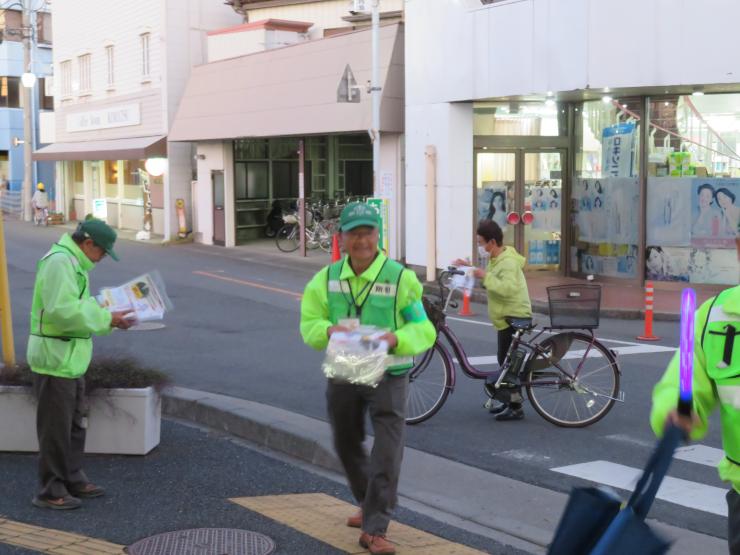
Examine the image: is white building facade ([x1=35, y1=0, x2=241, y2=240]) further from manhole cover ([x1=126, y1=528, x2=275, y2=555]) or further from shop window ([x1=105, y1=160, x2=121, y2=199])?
manhole cover ([x1=126, y1=528, x2=275, y2=555])

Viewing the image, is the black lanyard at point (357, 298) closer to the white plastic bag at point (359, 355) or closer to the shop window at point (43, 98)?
the white plastic bag at point (359, 355)

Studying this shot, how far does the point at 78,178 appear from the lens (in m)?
40.5

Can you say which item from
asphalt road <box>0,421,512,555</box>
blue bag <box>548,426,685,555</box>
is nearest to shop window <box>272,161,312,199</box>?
asphalt road <box>0,421,512,555</box>

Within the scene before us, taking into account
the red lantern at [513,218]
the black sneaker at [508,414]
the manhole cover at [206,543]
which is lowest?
the manhole cover at [206,543]

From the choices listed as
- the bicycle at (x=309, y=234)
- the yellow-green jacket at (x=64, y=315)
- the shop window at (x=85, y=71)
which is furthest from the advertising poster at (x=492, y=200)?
the shop window at (x=85, y=71)

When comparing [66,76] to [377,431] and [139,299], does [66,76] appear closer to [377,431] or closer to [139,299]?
[139,299]

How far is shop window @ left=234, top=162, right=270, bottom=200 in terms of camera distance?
95.2ft

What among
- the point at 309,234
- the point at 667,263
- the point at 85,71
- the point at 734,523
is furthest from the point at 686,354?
the point at 85,71

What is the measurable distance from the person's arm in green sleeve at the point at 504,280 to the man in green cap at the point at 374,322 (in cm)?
295

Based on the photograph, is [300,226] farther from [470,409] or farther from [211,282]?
[470,409]

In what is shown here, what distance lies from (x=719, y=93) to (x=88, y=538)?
1423cm

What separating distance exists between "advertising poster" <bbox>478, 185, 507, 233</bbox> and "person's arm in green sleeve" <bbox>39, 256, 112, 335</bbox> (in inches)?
556

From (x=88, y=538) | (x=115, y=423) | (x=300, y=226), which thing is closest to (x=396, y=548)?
(x=88, y=538)

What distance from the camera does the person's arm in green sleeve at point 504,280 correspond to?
25.9 ft
